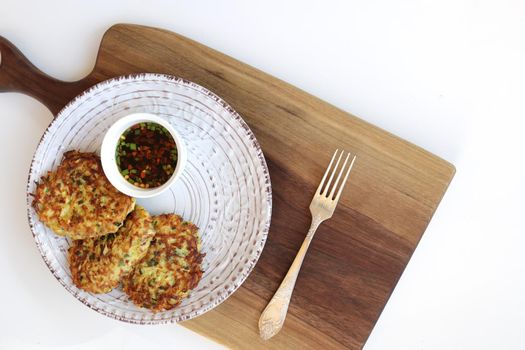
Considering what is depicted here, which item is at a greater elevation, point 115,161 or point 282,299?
point 115,161

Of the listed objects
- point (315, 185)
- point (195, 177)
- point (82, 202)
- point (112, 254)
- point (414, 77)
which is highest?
point (414, 77)

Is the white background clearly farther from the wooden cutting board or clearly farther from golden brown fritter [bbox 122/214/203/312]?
golden brown fritter [bbox 122/214/203/312]

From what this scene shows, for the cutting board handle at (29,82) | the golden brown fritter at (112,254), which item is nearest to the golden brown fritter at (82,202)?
the golden brown fritter at (112,254)

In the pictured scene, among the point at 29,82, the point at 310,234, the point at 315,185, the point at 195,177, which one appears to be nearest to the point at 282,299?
the point at 310,234

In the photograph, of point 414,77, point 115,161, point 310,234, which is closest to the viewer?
point 115,161

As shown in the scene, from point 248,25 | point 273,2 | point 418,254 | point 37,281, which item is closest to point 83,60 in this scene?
point 248,25

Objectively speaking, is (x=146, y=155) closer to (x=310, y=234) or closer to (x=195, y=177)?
(x=195, y=177)

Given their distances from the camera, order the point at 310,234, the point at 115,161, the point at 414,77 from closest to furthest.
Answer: the point at 115,161
the point at 310,234
the point at 414,77
